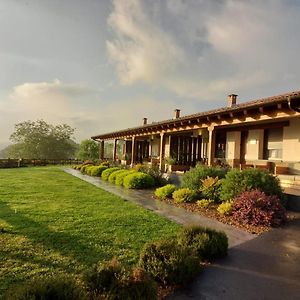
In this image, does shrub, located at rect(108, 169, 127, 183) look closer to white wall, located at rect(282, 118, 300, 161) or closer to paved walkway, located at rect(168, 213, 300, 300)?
white wall, located at rect(282, 118, 300, 161)

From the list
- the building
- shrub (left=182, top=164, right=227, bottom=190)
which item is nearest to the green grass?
shrub (left=182, top=164, right=227, bottom=190)

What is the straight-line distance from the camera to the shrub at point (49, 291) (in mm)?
2557

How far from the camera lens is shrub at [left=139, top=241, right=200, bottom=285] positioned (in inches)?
155

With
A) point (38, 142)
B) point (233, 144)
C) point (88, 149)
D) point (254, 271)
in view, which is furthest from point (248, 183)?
point (38, 142)

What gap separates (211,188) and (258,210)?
7.99ft

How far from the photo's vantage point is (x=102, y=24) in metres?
12.4

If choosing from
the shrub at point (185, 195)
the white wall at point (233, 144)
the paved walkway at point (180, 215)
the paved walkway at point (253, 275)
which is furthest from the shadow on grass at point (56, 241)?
the white wall at point (233, 144)

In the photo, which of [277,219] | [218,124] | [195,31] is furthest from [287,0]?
[277,219]

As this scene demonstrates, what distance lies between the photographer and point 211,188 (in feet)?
31.8

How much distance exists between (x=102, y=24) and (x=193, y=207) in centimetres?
832

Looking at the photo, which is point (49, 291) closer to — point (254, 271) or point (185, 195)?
point (254, 271)

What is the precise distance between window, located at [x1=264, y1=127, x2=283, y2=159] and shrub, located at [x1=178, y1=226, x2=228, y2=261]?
897 centimetres

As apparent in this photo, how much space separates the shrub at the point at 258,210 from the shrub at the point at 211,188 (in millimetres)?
1618

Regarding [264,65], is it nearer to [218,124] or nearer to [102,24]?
[218,124]
